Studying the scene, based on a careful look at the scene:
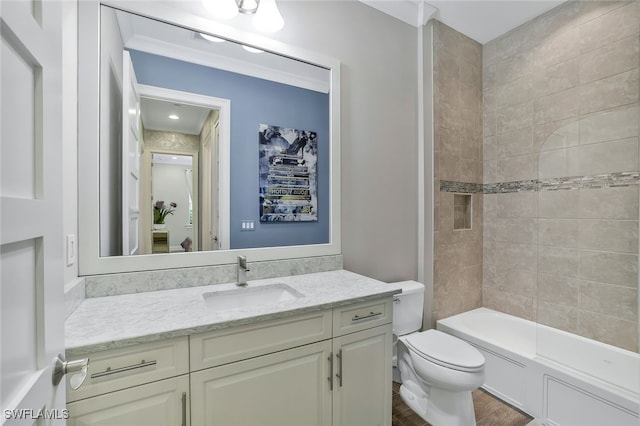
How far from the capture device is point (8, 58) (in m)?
0.45

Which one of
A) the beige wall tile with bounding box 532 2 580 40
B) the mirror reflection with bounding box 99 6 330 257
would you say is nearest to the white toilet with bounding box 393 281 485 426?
the mirror reflection with bounding box 99 6 330 257

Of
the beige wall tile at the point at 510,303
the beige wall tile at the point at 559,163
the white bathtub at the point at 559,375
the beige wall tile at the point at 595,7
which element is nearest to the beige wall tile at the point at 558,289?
the beige wall tile at the point at 510,303

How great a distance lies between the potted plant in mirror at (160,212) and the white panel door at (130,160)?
0.07 meters

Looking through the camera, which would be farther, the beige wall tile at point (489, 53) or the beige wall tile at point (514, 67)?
the beige wall tile at point (489, 53)

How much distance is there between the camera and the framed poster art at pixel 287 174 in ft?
5.54

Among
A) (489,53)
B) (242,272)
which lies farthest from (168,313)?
(489,53)

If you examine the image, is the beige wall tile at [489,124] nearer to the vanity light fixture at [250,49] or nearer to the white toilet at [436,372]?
the white toilet at [436,372]

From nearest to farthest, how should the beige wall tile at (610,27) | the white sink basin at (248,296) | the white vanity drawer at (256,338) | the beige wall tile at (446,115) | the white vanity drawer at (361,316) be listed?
1. the white vanity drawer at (256,338)
2. the white vanity drawer at (361,316)
3. the white sink basin at (248,296)
4. the beige wall tile at (610,27)
5. the beige wall tile at (446,115)

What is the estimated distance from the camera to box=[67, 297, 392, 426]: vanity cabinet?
0.87 meters

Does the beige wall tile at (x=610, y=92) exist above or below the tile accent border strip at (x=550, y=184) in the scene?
above

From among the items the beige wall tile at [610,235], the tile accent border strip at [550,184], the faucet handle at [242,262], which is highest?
the tile accent border strip at [550,184]

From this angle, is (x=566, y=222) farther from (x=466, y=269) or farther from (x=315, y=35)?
(x=315, y=35)

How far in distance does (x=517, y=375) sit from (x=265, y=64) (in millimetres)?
2475

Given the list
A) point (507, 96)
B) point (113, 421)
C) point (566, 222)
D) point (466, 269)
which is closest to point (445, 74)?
point (507, 96)
